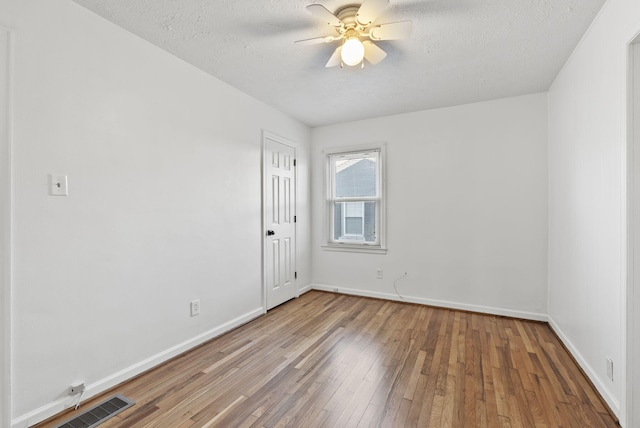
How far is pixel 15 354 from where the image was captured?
1.61m

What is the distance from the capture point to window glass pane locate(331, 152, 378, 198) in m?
4.27

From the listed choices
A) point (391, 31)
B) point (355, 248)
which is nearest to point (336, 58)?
point (391, 31)

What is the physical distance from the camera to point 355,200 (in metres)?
4.36

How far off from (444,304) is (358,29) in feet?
10.7

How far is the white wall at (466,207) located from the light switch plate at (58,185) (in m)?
3.33

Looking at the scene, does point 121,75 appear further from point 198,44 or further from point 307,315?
point 307,315

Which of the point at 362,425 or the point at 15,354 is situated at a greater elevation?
the point at 15,354

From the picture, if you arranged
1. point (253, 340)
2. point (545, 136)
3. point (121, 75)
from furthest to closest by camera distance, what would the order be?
1. point (545, 136)
2. point (253, 340)
3. point (121, 75)

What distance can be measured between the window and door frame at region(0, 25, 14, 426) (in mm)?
3417

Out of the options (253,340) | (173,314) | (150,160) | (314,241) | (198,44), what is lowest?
(253,340)

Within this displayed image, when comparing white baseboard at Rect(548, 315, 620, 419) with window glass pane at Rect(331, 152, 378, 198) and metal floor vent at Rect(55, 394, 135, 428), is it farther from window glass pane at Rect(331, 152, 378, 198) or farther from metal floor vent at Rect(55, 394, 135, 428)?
metal floor vent at Rect(55, 394, 135, 428)

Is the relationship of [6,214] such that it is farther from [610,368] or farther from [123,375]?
[610,368]

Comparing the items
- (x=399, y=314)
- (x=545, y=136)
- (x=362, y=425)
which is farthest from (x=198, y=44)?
(x=545, y=136)

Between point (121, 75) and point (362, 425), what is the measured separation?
281 centimetres
